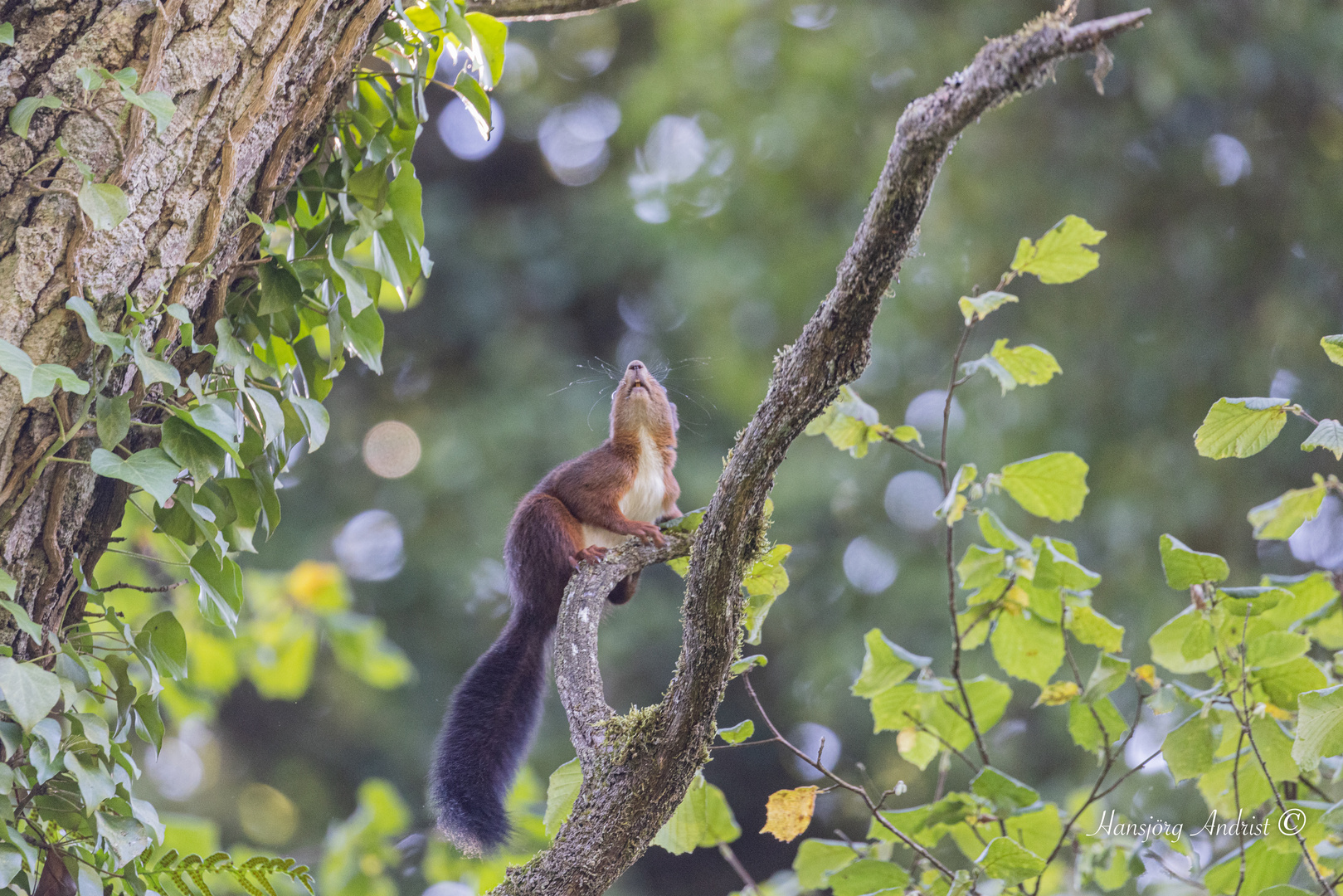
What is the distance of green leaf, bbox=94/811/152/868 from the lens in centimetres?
136

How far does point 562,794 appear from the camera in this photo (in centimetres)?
192

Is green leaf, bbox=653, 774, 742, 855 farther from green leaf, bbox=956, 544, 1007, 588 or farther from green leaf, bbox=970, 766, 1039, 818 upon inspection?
green leaf, bbox=956, 544, 1007, 588

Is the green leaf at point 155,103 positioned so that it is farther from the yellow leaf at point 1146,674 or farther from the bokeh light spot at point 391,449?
the bokeh light spot at point 391,449

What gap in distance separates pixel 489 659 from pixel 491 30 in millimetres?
1440

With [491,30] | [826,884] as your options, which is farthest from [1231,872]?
[491,30]

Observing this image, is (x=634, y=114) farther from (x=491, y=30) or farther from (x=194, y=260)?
(x=194, y=260)

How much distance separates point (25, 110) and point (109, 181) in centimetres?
12

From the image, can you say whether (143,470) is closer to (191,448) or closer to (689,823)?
(191,448)

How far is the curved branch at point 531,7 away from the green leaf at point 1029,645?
4.68 feet

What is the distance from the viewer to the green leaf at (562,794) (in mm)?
1905

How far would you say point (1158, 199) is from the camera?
5.22 m

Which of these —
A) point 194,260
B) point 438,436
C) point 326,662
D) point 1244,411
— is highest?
point 194,260

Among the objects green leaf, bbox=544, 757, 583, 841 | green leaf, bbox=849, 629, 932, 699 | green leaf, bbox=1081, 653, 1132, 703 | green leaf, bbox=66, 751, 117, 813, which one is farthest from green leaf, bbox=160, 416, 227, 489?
green leaf, bbox=1081, 653, 1132, 703

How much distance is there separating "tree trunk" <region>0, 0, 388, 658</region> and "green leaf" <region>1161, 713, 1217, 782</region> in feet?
5.83
